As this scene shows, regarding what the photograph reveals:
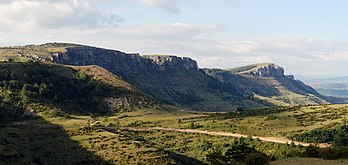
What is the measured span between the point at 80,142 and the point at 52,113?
161 feet

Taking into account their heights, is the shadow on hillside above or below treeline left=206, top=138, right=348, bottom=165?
below

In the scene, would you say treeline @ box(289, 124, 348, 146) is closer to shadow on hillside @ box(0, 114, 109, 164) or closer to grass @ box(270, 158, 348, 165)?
shadow on hillside @ box(0, 114, 109, 164)

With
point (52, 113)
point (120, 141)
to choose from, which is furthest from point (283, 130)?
point (52, 113)

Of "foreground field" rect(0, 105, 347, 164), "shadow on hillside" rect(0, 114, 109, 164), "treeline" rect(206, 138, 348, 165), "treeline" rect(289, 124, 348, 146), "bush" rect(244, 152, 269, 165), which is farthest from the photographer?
"treeline" rect(289, 124, 348, 146)

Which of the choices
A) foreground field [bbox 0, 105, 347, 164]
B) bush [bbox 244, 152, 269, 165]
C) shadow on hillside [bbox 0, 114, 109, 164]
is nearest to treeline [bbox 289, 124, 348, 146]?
foreground field [bbox 0, 105, 347, 164]

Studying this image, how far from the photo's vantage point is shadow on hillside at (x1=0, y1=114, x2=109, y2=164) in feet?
404

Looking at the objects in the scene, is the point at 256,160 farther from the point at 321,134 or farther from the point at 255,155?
the point at 321,134

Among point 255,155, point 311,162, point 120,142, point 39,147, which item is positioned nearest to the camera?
point 311,162

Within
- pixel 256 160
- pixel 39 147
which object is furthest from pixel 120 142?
pixel 256 160

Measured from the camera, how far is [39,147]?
14025 cm

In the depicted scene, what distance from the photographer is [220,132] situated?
18912cm

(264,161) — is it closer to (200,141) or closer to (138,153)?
(138,153)

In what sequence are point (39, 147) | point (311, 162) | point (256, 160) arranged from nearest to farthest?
point (311, 162), point (256, 160), point (39, 147)

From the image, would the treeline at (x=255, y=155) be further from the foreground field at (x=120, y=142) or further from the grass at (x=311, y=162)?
the foreground field at (x=120, y=142)
